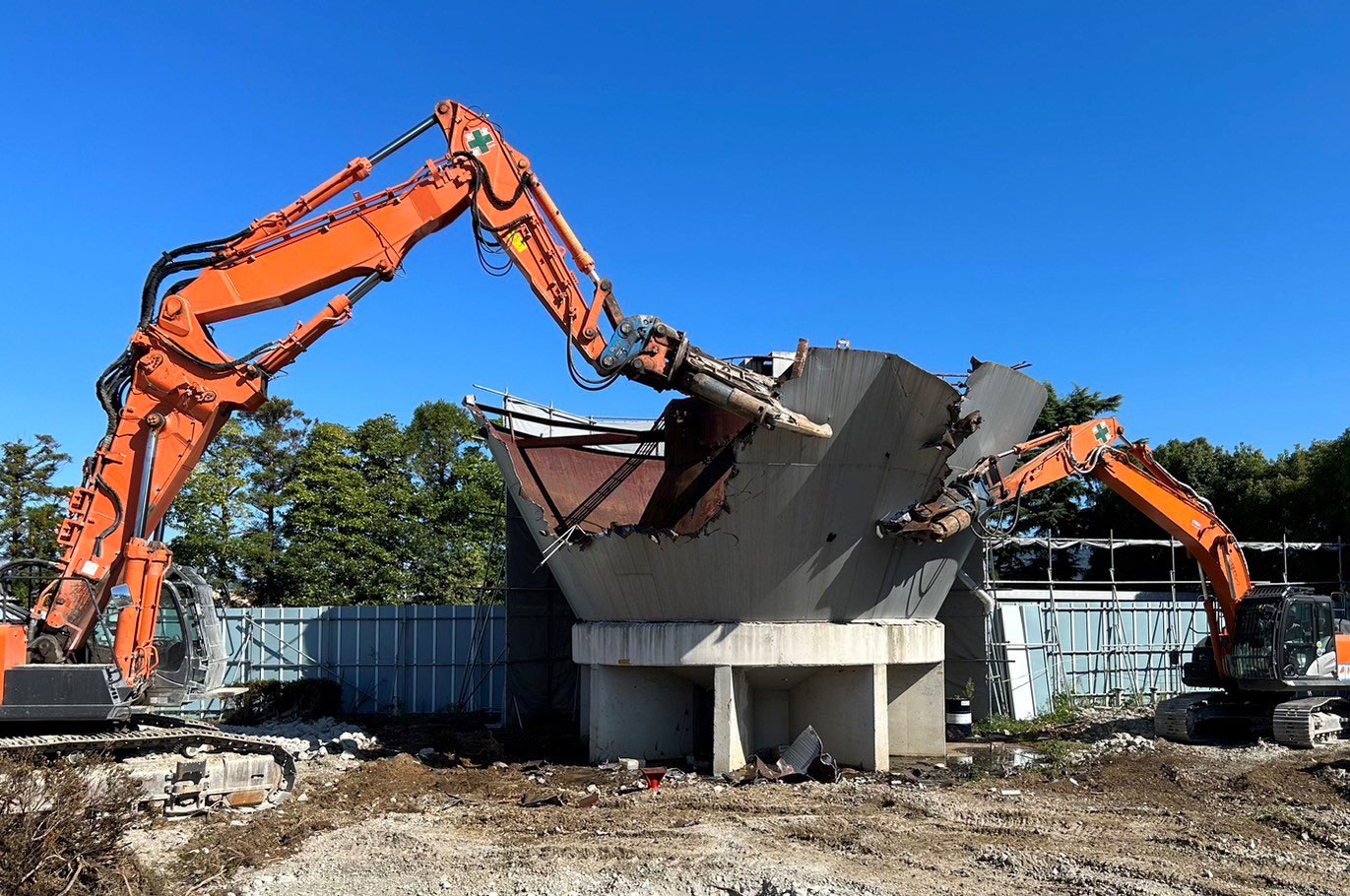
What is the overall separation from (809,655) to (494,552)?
20067mm

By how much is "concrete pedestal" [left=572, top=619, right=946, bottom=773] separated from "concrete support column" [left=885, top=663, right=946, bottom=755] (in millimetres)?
16

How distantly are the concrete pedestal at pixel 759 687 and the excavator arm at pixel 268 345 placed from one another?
3.48 metres

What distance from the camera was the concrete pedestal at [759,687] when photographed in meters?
16.1

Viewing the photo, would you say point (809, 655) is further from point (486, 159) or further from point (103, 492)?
point (103, 492)

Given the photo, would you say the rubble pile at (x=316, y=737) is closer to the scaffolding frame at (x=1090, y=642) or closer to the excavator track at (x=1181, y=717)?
the scaffolding frame at (x=1090, y=642)

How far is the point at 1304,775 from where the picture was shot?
1533 cm

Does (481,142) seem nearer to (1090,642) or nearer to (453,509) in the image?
(1090,642)

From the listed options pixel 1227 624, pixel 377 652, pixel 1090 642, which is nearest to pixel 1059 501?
pixel 1090 642

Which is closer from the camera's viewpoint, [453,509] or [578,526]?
[578,526]

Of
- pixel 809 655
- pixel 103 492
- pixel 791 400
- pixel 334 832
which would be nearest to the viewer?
pixel 334 832

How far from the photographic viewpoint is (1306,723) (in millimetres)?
17875

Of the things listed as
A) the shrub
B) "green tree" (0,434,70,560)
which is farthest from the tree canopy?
the shrub

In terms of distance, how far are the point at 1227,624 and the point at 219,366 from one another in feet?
57.2

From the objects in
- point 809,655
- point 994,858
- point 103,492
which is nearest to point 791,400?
point 809,655
